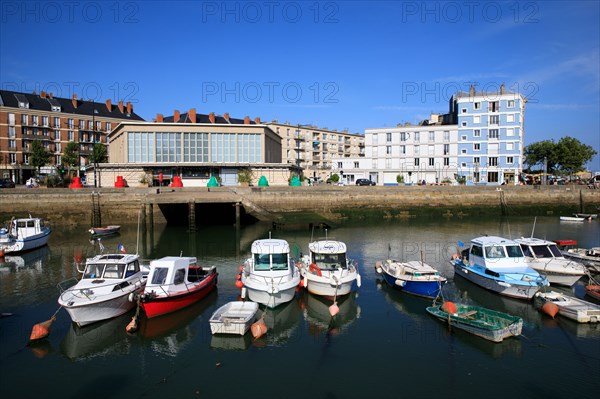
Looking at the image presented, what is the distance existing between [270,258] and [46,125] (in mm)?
80948

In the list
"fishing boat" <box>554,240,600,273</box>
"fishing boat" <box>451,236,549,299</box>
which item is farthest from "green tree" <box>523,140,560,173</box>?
"fishing boat" <box>451,236,549,299</box>

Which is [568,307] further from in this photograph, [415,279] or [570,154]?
[570,154]

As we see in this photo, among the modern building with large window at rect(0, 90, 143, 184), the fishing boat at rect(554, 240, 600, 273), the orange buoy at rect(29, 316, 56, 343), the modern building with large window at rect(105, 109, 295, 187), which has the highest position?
the modern building with large window at rect(0, 90, 143, 184)

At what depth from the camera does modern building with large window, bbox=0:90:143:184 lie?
76.8m

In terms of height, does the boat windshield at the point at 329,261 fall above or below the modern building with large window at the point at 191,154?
below

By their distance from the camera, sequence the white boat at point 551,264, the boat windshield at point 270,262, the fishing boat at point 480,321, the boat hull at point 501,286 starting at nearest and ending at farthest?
the fishing boat at point 480,321 → the boat hull at point 501,286 → the boat windshield at point 270,262 → the white boat at point 551,264

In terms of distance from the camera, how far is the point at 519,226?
46.3 m

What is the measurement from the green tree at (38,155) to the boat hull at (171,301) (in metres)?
69.6

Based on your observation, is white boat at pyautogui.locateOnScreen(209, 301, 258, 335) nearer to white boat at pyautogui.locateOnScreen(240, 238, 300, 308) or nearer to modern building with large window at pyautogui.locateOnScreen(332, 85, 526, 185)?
white boat at pyautogui.locateOnScreen(240, 238, 300, 308)

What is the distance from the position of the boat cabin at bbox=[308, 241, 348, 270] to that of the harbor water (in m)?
1.75

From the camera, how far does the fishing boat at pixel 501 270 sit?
18969mm

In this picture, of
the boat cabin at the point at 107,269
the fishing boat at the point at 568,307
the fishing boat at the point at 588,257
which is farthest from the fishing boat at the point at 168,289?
the fishing boat at the point at 588,257

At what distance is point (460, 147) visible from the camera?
2862 inches

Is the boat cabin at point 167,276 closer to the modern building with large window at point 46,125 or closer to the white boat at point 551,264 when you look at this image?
the white boat at point 551,264
